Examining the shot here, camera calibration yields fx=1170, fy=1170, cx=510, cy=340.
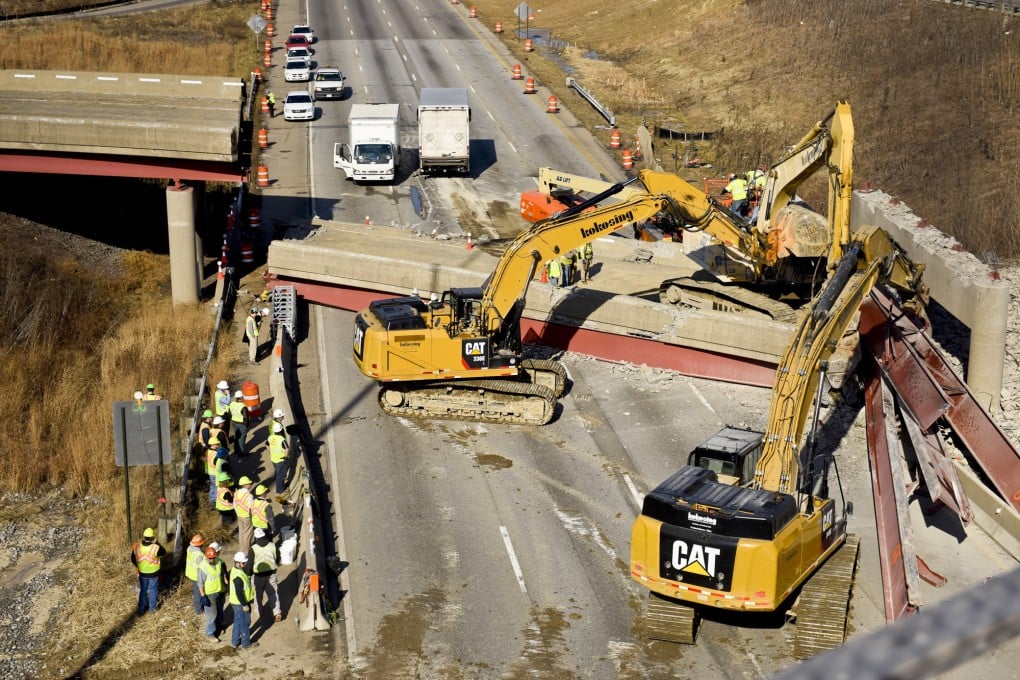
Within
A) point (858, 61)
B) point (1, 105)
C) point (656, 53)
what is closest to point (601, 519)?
point (1, 105)

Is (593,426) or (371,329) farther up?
(371,329)

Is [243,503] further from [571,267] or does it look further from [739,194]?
[739,194]

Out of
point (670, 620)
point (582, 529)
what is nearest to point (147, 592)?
point (582, 529)

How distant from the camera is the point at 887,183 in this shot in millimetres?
45906

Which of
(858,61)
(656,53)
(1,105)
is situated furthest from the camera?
(656,53)

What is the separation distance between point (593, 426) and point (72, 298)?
15.8 m

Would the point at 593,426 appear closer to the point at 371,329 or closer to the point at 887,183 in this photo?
the point at 371,329

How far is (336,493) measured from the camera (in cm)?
2272

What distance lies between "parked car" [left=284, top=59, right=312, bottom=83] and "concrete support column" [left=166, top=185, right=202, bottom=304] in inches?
1043

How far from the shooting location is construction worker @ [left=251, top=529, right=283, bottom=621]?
1802cm

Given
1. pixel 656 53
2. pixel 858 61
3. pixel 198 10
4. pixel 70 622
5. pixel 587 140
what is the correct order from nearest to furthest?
pixel 70 622, pixel 587 140, pixel 858 61, pixel 656 53, pixel 198 10

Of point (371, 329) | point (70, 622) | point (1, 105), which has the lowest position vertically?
point (70, 622)

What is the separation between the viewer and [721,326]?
28.5 metres

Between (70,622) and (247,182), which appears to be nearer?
(70,622)
